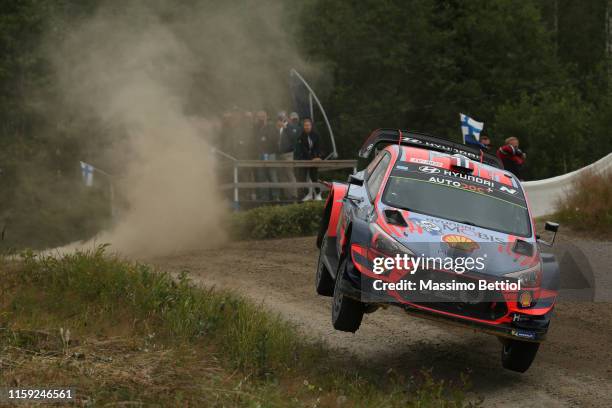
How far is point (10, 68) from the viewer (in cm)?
3775

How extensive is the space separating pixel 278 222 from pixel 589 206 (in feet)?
18.1

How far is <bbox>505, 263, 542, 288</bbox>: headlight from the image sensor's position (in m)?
9.08

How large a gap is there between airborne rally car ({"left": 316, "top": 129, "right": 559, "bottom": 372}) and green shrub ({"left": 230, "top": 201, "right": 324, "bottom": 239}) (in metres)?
8.17

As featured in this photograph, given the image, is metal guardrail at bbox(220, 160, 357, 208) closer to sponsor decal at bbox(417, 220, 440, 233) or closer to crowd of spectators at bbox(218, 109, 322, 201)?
crowd of spectators at bbox(218, 109, 322, 201)

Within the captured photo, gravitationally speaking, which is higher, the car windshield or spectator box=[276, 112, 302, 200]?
spectator box=[276, 112, 302, 200]

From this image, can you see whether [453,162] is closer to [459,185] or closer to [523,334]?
[459,185]

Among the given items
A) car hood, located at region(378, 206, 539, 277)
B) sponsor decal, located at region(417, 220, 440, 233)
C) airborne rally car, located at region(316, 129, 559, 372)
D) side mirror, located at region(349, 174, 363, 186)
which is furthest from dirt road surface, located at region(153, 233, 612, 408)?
side mirror, located at region(349, 174, 363, 186)

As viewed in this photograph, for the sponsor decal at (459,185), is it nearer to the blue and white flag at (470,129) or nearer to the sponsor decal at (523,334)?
the sponsor decal at (523,334)

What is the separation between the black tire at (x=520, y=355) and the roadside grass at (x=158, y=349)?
1.68 ft

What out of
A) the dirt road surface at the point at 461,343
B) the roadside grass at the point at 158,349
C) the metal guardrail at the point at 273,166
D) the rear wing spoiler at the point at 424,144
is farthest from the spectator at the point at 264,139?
the rear wing spoiler at the point at 424,144

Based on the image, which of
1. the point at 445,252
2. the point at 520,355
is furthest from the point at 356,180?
the point at 520,355

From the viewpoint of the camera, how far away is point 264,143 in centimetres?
2377

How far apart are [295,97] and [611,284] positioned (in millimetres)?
13937

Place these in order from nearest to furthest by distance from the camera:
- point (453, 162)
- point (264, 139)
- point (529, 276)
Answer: point (529, 276) < point (453, 162) < point (264, 139)
